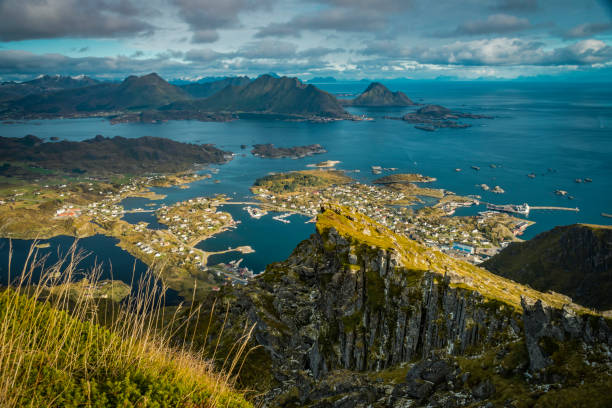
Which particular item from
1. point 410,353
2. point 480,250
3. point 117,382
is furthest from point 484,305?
point 480,250

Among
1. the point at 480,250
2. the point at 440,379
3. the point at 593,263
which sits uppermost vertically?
the point at 440,379

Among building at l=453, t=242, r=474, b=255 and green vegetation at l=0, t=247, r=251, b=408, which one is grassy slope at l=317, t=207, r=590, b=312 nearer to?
green vegetation at l=0, t=247, r=251, b=408

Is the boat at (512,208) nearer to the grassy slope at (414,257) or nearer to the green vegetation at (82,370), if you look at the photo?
the grassy slope at (414,257)

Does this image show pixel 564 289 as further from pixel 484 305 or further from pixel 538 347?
pixel 538 347

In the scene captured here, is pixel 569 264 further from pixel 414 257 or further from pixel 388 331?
pixel 388 331

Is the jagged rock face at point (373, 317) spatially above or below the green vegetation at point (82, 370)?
below

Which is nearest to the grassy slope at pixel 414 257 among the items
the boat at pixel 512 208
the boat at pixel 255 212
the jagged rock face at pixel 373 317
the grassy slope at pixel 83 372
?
the jagged rock face at pixel 373 317
